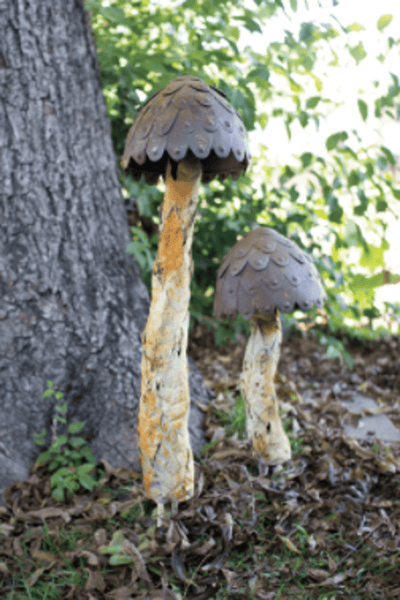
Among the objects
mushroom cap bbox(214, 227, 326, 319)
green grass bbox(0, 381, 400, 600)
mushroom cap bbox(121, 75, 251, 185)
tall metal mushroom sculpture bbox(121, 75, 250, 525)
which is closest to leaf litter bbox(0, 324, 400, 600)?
green grass bbox(0, 381, 400, 600)

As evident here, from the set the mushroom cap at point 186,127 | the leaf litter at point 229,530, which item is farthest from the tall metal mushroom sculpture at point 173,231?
the leaf litter at point 229,530

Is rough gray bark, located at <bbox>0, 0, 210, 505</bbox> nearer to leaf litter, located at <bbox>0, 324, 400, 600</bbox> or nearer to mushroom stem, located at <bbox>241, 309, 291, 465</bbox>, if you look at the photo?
leaf litter, located at <bbox>0, 324, 400, 600</bbox>

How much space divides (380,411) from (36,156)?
3094mm

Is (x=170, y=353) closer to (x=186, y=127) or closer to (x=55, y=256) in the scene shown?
(x=186, y=127)

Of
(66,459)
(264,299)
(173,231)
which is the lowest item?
(66,459)

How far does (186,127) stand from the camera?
156cm

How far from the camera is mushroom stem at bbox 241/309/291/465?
7.48ft

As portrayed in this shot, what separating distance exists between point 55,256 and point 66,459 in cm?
114

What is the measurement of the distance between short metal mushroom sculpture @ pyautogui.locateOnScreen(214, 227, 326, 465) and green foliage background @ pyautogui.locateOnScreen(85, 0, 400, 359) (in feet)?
2.40

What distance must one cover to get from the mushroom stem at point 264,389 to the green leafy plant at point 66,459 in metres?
0.92

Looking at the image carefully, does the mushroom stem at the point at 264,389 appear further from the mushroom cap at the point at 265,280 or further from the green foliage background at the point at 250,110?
the green foliage background at the point at 250,110

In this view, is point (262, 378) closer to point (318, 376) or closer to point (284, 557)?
point (284, 557)

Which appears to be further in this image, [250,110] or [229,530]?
[250,110]

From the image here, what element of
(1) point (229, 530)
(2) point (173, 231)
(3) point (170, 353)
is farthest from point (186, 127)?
(1) point (229, 530)
